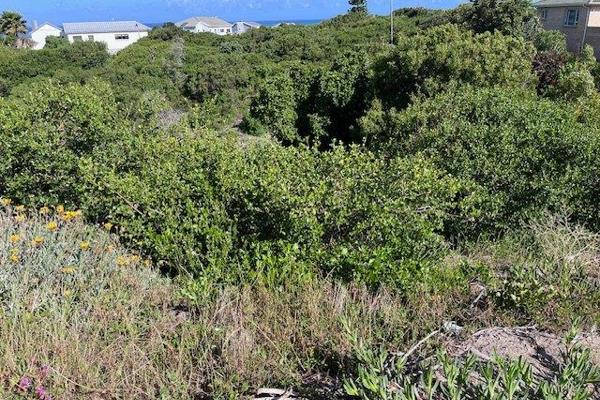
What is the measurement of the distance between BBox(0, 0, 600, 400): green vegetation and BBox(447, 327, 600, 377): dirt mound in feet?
0.06

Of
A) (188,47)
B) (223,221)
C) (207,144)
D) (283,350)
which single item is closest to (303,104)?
(207,144)

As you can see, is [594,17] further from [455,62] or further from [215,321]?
[215,321]

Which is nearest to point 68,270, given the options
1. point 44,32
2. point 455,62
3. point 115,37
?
point 455,62

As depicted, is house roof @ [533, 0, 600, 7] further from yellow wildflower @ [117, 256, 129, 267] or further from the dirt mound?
yellow wildflower @ [117, 256, 129, 267]

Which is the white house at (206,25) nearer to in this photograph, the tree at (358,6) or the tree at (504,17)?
the tree at (358,6)

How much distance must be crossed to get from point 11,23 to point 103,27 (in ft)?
86.9

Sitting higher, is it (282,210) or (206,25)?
(206,25)

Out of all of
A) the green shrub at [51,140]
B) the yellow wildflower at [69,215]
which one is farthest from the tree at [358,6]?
the yellow wildflower at [69,215]

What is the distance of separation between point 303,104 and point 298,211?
53.8 feet

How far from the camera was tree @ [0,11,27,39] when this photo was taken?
188 ft

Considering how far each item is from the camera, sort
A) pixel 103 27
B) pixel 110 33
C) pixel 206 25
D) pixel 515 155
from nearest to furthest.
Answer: pixel 515 155
pixel 110 33
pixel 103 27
pixel 206 25

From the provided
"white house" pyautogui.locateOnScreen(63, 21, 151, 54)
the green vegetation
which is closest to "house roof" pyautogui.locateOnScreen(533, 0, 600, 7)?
the green vegetation

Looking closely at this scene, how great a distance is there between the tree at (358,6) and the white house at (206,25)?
33.1 meters

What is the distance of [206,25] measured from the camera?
88.1m
